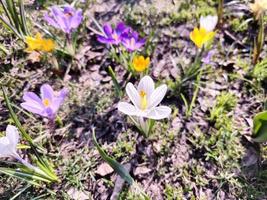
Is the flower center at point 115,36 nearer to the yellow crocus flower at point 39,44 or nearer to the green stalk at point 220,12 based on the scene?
the yellow crocus flower at point 39,44

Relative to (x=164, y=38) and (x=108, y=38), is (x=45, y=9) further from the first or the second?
(x=164, y=38)

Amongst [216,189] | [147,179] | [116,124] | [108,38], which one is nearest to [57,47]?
[108,38]

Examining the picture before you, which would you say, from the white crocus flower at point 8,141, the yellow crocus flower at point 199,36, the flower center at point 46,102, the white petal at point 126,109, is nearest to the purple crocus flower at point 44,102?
the flower center at point 46,102

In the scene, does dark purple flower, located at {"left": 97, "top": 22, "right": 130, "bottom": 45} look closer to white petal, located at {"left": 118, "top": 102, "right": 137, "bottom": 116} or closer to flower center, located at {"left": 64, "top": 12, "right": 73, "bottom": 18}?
flower center, located at {"left": 64, "top": 12, "right": 73, "bottom": 18}

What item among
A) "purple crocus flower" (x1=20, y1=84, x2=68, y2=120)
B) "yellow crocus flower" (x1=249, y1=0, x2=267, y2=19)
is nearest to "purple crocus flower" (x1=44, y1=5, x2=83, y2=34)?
"purple crocus flower" (x1=20, y1=84, x2=68, y2=120)

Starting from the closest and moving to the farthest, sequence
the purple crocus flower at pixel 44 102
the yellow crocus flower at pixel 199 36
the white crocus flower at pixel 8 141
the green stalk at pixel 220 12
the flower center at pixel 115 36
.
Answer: the white crocus flower at pixel 8 141, the purple crocus flower at pixel 44 102, the yellow crocus flower at pixel 199 36, the flower center at pixel 115 36, the green stalk at pixel 220 12

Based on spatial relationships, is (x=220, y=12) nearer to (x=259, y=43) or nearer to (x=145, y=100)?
(x=259, y=43)

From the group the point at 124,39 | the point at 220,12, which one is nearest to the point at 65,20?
the point at 124,39
